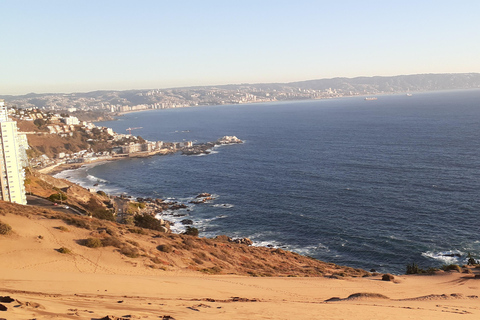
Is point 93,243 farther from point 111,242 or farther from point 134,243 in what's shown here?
point 134,243

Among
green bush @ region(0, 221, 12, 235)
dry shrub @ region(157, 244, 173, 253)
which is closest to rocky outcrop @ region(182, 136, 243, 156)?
dry shrub @ region(157, 244, 173, 253)

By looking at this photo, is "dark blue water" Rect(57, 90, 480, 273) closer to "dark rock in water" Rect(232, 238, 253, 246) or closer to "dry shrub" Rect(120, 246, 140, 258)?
"dark rock in water" Rect(232, 238, 253, 246)

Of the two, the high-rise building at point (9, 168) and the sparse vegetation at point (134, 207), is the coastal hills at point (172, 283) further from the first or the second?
the sparse vegetation at point (134, 207)

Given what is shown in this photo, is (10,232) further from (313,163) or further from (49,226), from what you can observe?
(313,163)

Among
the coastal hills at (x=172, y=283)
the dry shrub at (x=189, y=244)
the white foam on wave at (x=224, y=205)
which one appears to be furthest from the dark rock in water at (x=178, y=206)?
the dry shrub at (x=189, y=244)

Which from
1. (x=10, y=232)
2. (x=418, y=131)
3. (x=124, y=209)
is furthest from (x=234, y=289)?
(x=418, y=131)

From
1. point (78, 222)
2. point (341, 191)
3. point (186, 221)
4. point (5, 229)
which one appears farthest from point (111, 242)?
point (341, 191)
